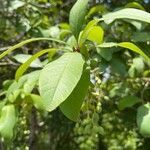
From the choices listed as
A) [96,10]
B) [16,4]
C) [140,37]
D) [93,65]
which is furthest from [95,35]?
[16,4]

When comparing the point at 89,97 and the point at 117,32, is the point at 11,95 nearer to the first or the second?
the point at 89,97

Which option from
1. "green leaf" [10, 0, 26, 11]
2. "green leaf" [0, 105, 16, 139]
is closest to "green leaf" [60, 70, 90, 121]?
"green leaf" [0, 105, 16, 139]

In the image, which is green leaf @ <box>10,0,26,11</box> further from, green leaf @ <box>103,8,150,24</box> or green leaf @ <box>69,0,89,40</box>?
green leaf @ <box>103,8,150,24</box>

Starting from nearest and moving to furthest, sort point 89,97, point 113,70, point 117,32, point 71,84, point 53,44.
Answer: point 71,84 < point 89,97 < point 113,70 < point 117,32 < point 53,44

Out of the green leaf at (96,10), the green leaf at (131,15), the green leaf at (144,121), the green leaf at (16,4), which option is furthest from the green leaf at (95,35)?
the green leaf at (16,4)

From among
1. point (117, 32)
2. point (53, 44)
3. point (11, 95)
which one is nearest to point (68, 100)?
point (11, 95)
